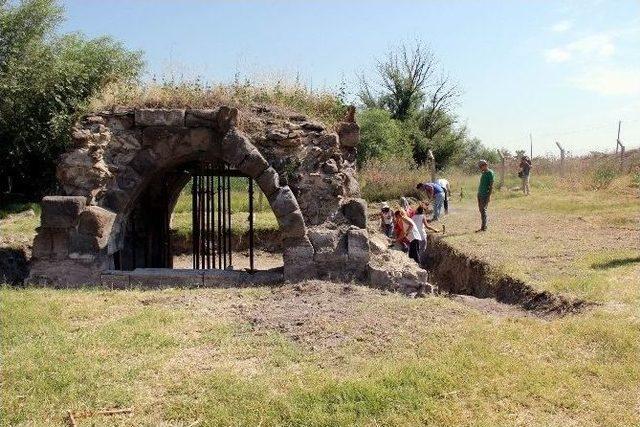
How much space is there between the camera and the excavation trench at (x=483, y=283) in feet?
26.5

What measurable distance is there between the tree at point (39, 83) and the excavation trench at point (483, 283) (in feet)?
29.1

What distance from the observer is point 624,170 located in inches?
896

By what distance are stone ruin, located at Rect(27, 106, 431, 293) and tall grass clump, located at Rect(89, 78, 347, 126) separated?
0.30 m

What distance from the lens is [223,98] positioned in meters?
9.52

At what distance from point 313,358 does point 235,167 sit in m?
4.37

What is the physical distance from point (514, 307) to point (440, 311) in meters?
2.24

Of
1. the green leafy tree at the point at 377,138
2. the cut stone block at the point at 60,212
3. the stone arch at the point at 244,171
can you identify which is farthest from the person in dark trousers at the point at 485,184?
the green leafy tree at the point at 377,138

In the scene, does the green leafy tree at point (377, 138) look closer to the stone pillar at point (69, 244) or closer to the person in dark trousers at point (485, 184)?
the person in dark trousers at point (485, 184)

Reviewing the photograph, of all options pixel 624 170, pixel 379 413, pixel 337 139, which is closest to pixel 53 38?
pixel 337 139

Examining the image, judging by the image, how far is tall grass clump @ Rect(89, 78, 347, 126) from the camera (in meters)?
9.45

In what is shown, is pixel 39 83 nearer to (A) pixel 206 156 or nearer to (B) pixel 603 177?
(A) pixel 206 156

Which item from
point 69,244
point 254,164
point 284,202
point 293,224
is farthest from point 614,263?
point 69,244

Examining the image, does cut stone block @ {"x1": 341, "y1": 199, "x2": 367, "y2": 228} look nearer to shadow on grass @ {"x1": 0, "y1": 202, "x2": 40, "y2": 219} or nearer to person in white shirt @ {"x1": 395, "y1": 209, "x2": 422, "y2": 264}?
person in white shirt @ {"x1": 395, "y1": 209, "x2": 422, "y2": 264}

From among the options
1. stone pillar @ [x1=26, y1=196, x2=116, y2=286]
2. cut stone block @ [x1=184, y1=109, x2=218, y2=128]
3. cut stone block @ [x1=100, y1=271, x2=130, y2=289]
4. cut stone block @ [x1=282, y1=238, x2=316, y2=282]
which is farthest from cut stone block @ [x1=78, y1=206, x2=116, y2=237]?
cut stone block @ [x1=282, y1=238, x2=316, y2=282]
